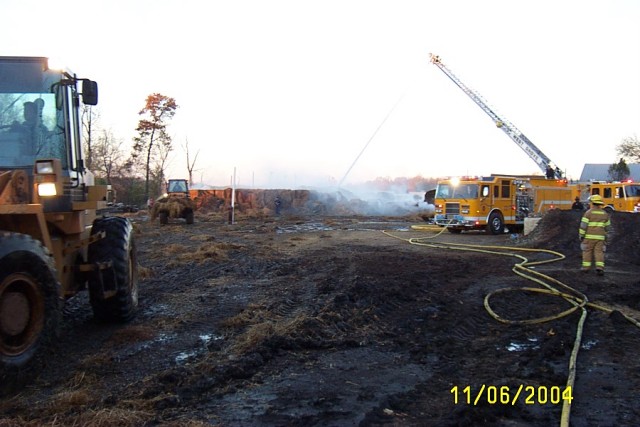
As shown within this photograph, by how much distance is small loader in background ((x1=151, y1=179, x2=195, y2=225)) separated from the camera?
27328mm

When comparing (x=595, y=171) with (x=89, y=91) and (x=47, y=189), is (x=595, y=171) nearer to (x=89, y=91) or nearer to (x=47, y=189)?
(x=89, y=91)

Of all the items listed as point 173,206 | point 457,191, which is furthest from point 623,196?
point 173,206

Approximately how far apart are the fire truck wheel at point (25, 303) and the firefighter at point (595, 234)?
1024 cm

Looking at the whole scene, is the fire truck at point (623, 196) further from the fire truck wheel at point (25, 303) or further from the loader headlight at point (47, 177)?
the fire truck wheel at point (25, 303)

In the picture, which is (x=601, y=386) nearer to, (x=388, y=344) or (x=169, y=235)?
(x=388, y=344)

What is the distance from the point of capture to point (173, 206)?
27.3m

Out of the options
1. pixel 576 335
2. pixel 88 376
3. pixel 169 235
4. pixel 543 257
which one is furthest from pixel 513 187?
pixel 88 376

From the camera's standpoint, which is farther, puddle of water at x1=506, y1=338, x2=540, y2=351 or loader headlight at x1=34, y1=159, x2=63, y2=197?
puddle of water at x1=506, y1=338, x2=540, y2=351

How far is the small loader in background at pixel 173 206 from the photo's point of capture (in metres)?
27.3

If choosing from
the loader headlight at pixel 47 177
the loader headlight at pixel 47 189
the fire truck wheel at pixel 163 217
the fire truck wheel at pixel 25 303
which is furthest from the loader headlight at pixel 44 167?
the fire truck wheel at pixel 163 217

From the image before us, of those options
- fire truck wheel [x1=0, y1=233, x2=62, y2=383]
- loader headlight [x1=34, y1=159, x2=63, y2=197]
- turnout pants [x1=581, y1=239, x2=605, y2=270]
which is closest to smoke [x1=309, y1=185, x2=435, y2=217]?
turnout pants [x1=581, y1=239, x2=605, y2=270]

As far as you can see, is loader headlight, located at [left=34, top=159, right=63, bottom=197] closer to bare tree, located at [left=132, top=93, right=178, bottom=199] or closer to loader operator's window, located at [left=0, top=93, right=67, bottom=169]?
loader operator's window, located at [left=0, top=93, right=67, bottom=169]

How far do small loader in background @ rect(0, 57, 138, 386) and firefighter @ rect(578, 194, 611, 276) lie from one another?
911 cm

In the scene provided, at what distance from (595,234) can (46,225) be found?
10257mm
